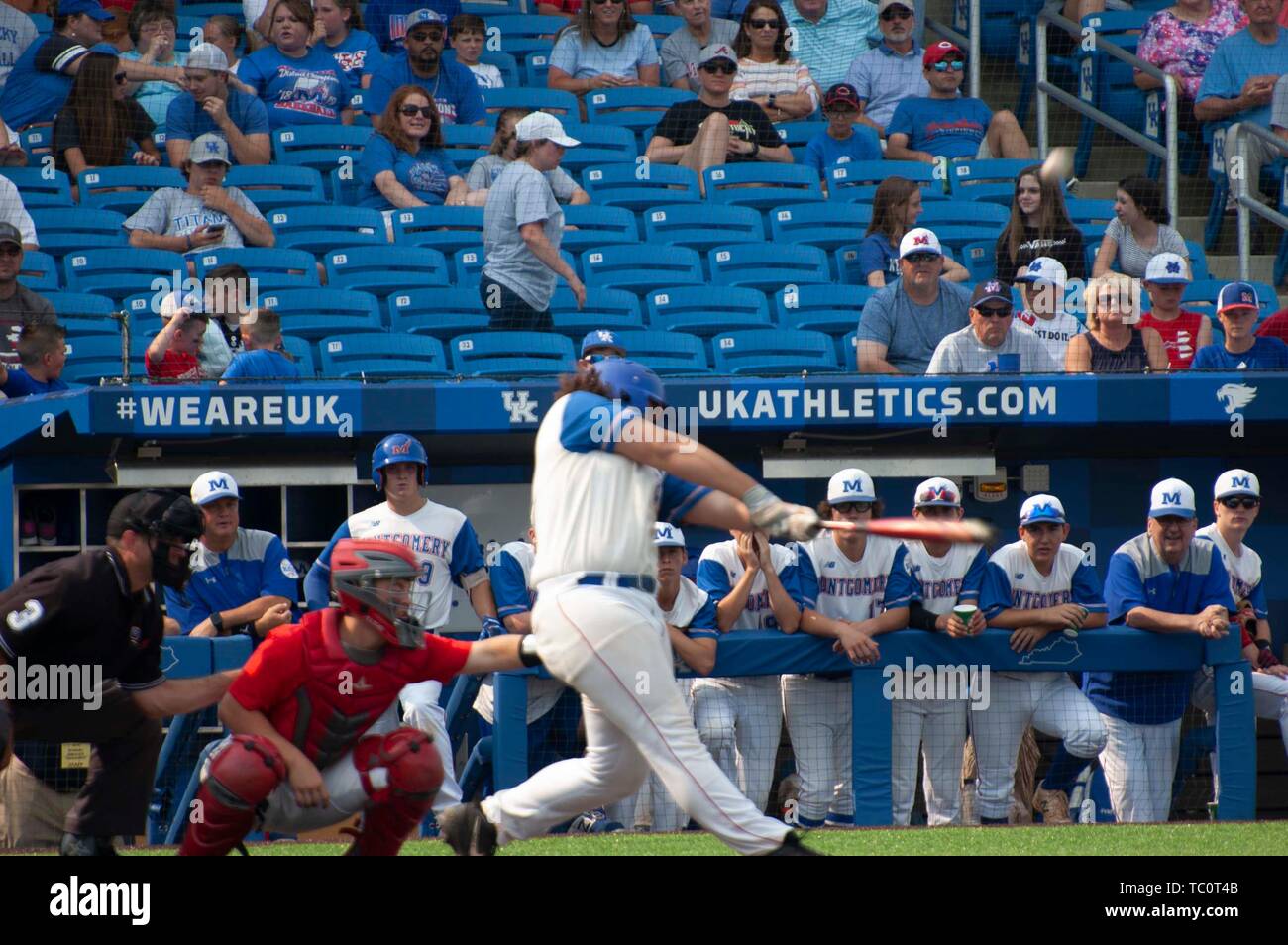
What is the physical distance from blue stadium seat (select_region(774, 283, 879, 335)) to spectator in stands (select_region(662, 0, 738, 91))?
2.55m

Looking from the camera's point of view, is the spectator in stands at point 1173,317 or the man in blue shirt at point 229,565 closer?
the man in blue shirt at point 229,565

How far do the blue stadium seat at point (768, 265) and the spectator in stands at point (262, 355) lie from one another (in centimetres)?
263

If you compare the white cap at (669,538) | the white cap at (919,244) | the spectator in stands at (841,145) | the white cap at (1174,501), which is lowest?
the white cap at (669,538)

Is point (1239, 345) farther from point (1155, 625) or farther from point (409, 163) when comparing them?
point (409, 163)

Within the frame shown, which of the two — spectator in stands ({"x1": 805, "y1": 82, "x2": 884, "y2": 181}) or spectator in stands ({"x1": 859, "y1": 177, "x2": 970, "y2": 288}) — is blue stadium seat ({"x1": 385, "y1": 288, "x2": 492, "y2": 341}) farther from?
spectator in stands ({"x1": 805, "y1": 82, "x2": 884, "y2": 181})

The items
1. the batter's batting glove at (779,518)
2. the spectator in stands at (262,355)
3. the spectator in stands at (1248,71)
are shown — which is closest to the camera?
the batter's batting glove at (779,518)

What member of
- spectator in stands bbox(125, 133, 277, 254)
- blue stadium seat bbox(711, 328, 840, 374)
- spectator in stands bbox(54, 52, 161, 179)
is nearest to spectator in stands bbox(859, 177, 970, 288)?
blue stadium seat bbox(711, 328, 840, 374)

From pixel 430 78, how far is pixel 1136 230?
433 centimetres

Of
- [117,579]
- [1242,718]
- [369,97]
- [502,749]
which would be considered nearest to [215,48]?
[369,97]

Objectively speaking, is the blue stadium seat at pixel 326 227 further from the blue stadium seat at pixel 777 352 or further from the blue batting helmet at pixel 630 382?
the blue batting helmet at pixel 630 382

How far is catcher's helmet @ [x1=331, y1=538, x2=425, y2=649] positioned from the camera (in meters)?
4.55

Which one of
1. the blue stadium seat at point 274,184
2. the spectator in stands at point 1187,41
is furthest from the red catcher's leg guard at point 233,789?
the spectator in stands at point 1187,41

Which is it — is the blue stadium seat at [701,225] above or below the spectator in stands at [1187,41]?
below

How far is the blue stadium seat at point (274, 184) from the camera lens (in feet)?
32.8
